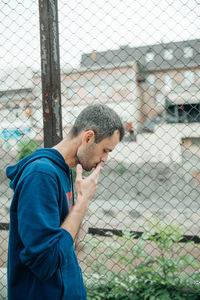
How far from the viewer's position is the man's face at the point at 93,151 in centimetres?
112

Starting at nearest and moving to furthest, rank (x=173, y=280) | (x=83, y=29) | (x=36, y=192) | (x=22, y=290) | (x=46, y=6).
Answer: (x=36, y=192)
(x=22, y=290)
(x=46, y=6)
(x=83, y=29)
(x=173, y=280)

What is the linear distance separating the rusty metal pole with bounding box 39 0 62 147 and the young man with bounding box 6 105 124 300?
38 centimetres

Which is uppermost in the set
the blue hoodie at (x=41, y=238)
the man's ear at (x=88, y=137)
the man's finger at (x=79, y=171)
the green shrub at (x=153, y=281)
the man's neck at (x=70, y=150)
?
the man's ear at (x=88, y=137)

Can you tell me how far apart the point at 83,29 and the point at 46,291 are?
5.00 ft

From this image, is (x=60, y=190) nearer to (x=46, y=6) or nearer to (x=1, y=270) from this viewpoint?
(x=46, y=6)

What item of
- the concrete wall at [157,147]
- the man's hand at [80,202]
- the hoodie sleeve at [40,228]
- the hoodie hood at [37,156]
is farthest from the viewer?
the concrete wall at [157,147]

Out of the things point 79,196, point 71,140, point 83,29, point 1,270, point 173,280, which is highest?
point 83,29

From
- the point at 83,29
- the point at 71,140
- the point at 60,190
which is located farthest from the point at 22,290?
the point at 83,29

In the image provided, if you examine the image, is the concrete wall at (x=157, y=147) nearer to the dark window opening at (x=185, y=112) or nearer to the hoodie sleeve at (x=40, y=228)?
the dark window opening at (x=185, y=112)

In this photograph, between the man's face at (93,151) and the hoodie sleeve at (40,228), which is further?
the man's face at (93,151)

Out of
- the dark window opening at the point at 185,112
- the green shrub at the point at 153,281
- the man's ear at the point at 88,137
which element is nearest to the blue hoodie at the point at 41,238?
the man's ear at the point at 88,137

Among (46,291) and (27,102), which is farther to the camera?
(27,102)

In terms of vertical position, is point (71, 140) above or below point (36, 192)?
above

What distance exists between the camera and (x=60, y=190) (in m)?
1.00
